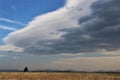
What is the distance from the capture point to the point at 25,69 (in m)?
121

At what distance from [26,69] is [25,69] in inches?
33.0

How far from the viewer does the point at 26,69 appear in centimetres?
12162
